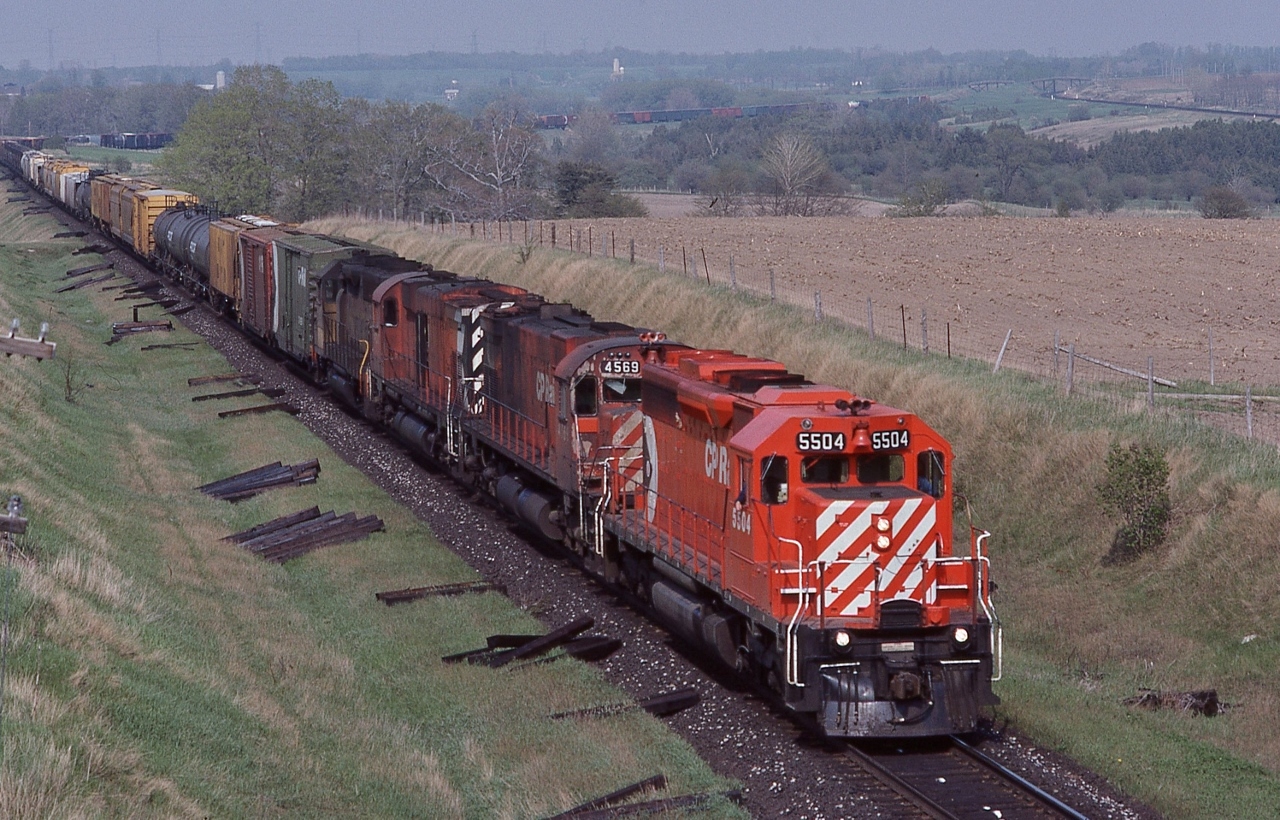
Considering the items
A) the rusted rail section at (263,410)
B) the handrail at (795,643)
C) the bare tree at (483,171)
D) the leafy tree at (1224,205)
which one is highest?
the bare tree at (483,171)

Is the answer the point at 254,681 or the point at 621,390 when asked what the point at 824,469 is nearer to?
the point at 254,681

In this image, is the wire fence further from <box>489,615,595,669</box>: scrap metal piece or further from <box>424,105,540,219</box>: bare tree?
<box>424,105,540,219</box>: bare tree

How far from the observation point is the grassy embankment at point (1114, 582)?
1338 cm

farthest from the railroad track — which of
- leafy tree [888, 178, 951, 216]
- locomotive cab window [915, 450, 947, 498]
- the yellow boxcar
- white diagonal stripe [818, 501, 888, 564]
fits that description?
leafy tree [888, 178, 951, 216]

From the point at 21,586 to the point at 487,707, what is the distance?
462cm

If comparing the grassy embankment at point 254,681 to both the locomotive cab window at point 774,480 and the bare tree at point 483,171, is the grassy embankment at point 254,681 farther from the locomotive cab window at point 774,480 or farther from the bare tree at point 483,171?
the bare tree at point 483,171

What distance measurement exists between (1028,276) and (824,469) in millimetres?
40193

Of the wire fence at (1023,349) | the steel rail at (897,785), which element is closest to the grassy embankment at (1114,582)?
the wire fence at (1023,349)

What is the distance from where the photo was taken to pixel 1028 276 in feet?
171

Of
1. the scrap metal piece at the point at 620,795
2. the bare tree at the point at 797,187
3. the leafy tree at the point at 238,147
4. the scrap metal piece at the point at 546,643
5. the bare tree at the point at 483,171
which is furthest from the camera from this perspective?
the bare tree at the point at 797,187

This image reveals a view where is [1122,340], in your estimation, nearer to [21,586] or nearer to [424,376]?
[424,376]

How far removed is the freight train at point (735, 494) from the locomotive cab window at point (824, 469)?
2 centimetres

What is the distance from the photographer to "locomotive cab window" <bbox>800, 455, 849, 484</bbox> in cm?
1398

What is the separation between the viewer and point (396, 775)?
12.0 meters
